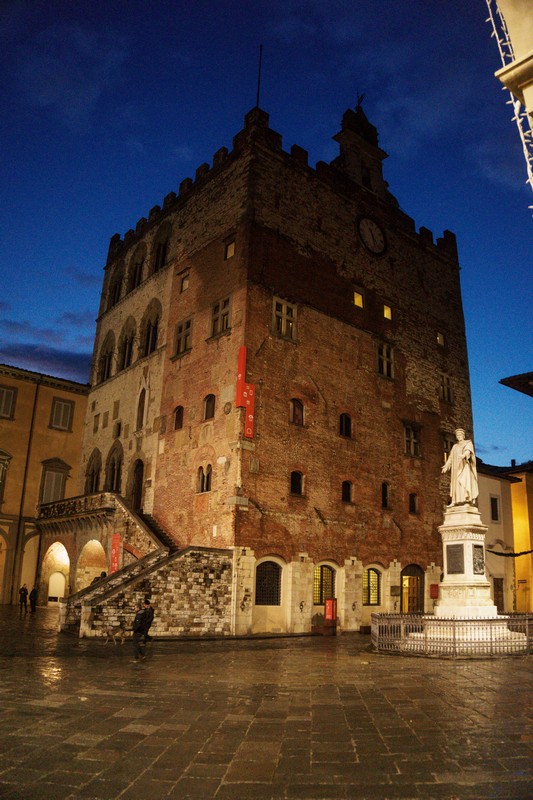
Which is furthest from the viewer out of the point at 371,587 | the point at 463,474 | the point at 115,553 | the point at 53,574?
the point at 53,574

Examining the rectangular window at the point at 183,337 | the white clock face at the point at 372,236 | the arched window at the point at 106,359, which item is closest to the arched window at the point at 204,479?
the rectangular window at the point at 183,337

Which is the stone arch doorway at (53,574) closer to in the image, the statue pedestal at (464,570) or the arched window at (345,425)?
the arched window at (345,425)

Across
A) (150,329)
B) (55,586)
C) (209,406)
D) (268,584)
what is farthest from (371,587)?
(55,586)

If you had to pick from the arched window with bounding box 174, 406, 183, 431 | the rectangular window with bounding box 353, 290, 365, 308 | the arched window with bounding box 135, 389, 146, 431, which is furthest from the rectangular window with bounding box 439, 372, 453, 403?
the arched window with bounding box 135, 389, 146, 431

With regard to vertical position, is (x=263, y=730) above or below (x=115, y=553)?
below

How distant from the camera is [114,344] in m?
34.2

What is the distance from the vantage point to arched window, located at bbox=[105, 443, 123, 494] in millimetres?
30469

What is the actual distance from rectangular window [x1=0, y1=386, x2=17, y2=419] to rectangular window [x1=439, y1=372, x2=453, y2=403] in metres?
23.3

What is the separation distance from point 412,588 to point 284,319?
14.0 meters

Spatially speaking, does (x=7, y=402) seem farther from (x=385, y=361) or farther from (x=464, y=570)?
(x=464, y=570)

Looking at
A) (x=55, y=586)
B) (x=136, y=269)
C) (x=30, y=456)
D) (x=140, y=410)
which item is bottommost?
(x=55, y=586)

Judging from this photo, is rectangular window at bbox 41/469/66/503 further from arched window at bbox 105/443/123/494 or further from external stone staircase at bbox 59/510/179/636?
external stone staircase at bbox 59/510/179/636

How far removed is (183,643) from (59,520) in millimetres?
14225

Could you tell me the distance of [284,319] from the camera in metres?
25.6
